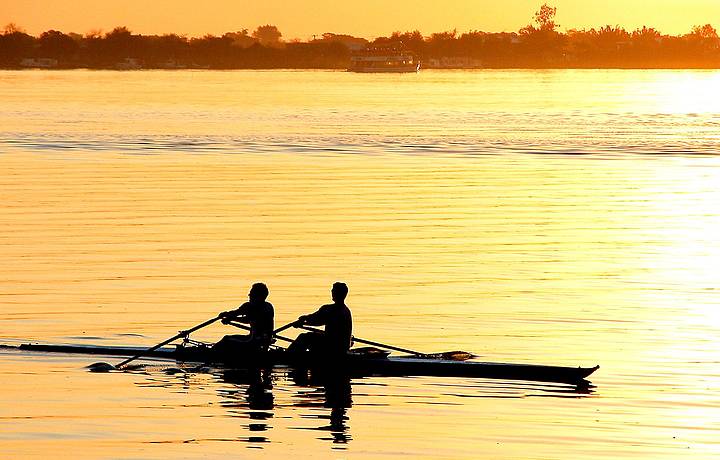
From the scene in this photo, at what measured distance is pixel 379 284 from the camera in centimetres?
3008

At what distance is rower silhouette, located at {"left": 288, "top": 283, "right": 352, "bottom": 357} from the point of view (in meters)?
20.8

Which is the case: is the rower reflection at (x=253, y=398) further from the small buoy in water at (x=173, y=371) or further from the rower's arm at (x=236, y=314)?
the rower's arm at (x=236, y=314)

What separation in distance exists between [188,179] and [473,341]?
3203cm

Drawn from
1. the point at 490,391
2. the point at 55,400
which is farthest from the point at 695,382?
the point at 55,400

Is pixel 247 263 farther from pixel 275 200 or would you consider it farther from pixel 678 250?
pixel 275 200

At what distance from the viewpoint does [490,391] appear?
20.1m

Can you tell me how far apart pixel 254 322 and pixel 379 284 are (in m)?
8.89

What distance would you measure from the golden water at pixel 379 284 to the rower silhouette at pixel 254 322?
0.62 metres

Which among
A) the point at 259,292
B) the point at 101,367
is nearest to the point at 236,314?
the point at 259,292

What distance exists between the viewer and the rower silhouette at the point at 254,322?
21219mm

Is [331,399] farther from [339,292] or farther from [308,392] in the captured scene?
[339,292]

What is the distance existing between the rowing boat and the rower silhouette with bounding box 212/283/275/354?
125 mm

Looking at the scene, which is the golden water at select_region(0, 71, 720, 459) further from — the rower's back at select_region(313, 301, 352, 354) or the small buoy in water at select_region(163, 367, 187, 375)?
the rower's back at select_region(313, 301, 352, 354)

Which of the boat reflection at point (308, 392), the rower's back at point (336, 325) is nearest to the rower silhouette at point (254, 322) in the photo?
the boat reflection at point (308, 392)
